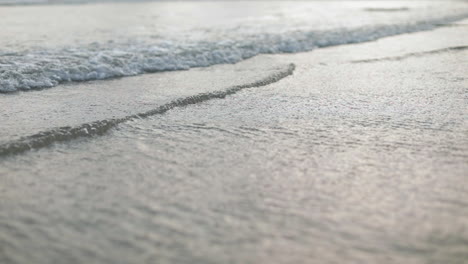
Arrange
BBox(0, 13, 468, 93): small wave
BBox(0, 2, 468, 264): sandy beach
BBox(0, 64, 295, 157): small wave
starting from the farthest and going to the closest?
1. BBox(0, 13, 468, 93): small wave
2. BBox(0, 64, 295, 157): small wave
3. BBox(0, 2, 468, 264): sandy beach

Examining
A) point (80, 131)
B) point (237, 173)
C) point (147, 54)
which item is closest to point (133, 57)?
point (147, 54)

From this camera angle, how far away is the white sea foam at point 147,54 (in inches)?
112

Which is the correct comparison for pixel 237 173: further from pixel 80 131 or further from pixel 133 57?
pixel 133 57

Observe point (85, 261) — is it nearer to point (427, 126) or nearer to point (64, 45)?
point (427, 126)

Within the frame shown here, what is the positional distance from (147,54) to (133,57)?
0.55 ft

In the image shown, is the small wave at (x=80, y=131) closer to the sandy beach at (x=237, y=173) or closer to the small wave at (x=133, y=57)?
the sandy beach at (x=237, y=173)

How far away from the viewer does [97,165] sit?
1.55 meters

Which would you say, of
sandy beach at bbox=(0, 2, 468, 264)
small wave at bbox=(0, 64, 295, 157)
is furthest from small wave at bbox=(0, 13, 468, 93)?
small wave at bbox=(0, 64, 295, 157)

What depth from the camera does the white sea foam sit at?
2.85m

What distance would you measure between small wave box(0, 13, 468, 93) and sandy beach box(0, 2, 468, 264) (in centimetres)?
28

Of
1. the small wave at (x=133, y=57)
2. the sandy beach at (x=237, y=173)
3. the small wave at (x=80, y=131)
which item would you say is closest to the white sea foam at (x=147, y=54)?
the small wave at (x=133, y=57)

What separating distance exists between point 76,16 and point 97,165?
19.1 ft

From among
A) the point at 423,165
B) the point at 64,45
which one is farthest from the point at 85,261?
the point at 64,45

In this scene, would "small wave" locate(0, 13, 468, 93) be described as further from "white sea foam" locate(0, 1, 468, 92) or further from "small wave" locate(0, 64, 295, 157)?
"small wave" locate(0, 64, 295, 157)
